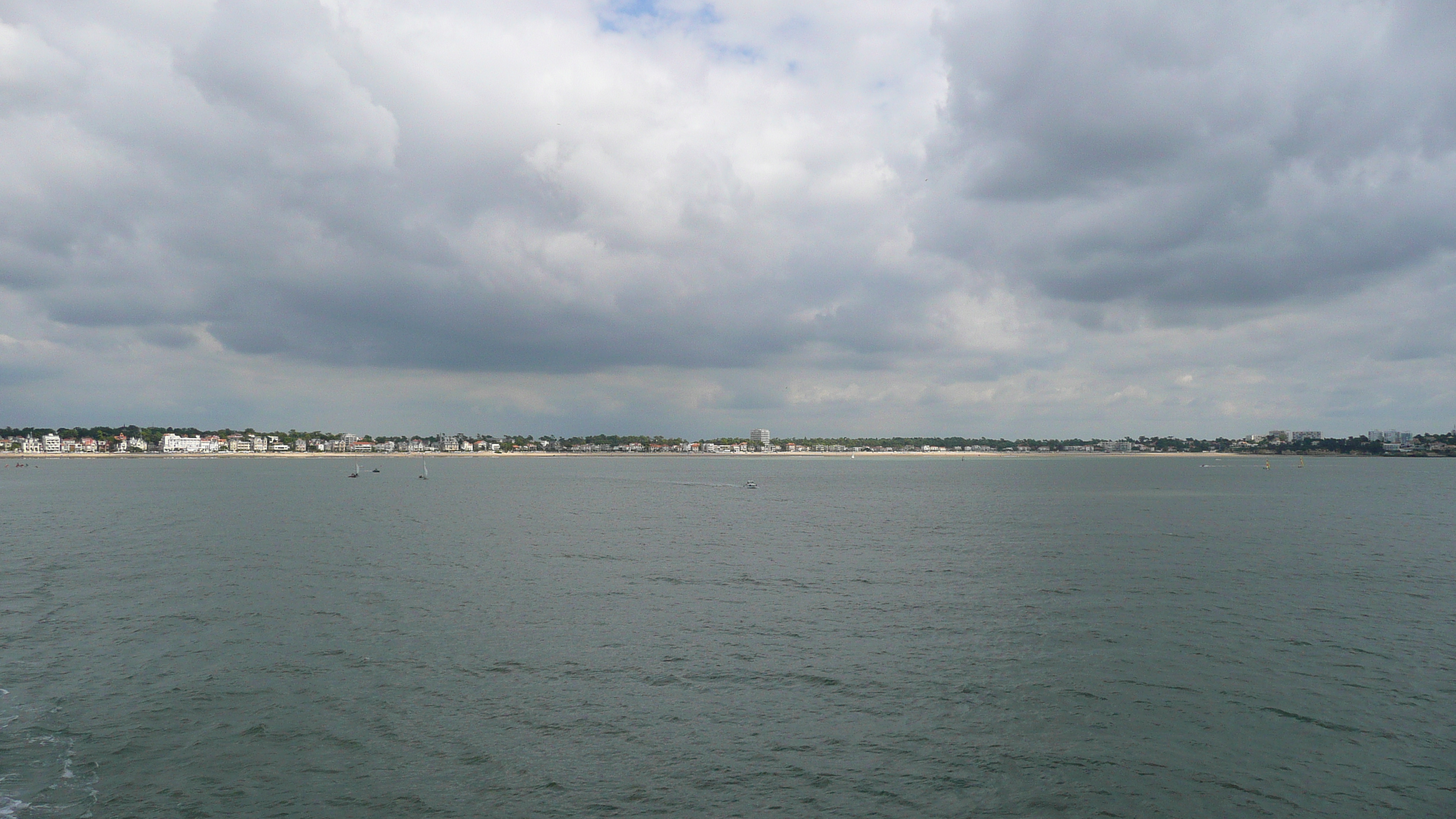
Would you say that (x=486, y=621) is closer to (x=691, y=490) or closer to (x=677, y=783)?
(x=677, y=783)

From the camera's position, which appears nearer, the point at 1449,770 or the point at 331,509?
the point at 1449,770

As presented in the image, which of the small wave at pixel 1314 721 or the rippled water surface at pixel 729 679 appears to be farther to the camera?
the small wave at pixel 1314 721

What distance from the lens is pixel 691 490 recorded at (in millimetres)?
139625

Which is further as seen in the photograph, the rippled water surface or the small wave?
the small wave

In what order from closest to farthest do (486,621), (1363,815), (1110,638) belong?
(1363,815)
(1110,638)
(486,621)

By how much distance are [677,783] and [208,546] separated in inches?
2287

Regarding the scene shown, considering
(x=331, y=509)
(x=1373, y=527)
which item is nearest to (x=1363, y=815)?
(x=1373, y=527)

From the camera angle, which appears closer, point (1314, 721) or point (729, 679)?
point (1314, 721)

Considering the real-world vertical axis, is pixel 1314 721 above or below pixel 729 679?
below

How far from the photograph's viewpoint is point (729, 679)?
26.5 metres

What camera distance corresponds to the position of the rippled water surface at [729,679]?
18641 mm

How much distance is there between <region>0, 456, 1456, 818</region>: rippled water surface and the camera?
61.2 ft

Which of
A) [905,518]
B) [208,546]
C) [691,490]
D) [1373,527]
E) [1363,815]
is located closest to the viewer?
[1363,815]

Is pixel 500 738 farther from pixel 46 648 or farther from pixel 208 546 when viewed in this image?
pixel 208 546
